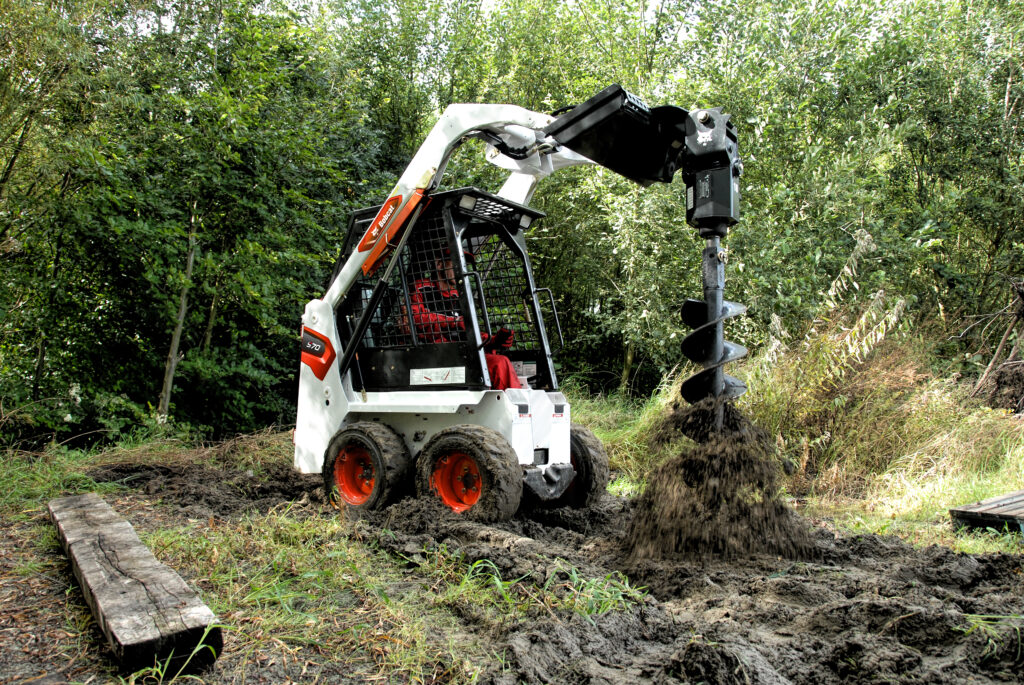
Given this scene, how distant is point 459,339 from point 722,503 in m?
2.18

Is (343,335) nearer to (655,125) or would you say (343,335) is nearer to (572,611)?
(655,125)

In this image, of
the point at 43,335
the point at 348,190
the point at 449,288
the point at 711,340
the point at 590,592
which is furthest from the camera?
the point at 348,190

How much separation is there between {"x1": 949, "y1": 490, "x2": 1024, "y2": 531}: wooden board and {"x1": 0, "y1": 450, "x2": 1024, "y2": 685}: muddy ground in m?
0.84

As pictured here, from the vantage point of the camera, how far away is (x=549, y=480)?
17.2 ft

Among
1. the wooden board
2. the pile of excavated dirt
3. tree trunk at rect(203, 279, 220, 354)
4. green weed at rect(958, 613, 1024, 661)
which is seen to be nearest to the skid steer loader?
the pile of excavated dirt

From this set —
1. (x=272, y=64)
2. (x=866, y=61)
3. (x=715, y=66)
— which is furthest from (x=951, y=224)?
(x=272, y=64)

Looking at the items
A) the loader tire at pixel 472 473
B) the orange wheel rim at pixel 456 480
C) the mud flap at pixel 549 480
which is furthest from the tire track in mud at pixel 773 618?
the mud flap at pixel 549 480

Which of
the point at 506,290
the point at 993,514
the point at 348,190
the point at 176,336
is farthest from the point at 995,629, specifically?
the point at 348,190

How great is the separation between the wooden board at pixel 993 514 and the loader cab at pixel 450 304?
112 inches

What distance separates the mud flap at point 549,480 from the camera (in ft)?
16.8

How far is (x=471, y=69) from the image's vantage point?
1517cm

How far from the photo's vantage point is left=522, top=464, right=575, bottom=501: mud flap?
5.11 meters

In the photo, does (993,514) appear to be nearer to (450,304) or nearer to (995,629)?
(995,629)

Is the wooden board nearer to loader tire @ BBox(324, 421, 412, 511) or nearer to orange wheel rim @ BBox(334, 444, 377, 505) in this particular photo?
loader tire @ BBox(324, 421, 412, 511)
